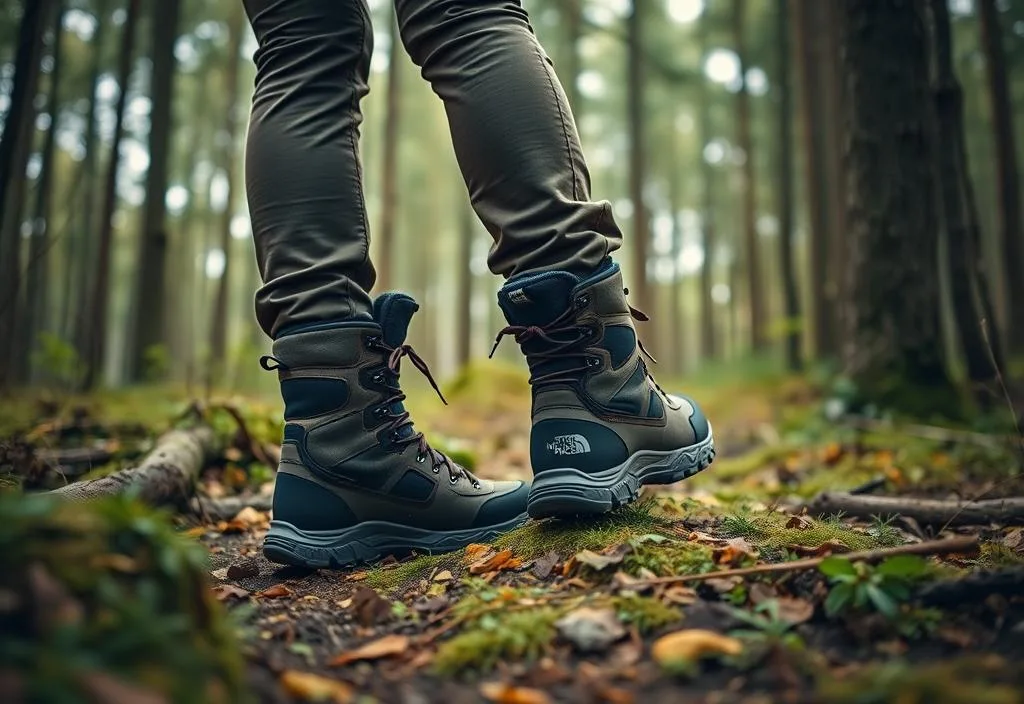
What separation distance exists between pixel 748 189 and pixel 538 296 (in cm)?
1145

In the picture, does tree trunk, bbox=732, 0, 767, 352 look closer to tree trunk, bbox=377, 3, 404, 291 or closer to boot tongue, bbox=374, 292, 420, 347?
tree trunk, bbox=377, 3, 404, 291

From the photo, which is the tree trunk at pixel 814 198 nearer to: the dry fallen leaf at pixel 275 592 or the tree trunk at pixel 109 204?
the tree trunk at pixel 109 204

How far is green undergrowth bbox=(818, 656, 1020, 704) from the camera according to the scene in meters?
0.83

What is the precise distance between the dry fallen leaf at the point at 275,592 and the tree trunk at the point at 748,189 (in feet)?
37.7

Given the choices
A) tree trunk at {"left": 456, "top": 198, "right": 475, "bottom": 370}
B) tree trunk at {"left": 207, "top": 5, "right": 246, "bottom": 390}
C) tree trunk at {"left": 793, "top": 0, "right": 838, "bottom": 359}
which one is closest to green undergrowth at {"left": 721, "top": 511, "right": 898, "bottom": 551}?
tree trunk at {"left": 793, "top": 0, "right": 838, "bottom": 359}

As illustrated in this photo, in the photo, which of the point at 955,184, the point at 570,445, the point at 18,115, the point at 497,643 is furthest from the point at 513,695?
the point at 955,184

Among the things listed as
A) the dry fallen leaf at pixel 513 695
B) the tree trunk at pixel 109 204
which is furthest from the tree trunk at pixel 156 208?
the dry fallen leaf at pixel 513 695

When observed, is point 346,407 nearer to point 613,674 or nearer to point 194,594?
point 194,594

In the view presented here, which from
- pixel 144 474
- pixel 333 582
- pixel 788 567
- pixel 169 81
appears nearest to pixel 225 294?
pixel 169 81

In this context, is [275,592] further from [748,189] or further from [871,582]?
[748,189]

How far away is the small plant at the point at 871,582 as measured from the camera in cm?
120

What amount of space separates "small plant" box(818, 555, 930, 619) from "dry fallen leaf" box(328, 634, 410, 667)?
0.73 m

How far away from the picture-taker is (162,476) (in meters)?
2.32

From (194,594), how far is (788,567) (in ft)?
3.31
